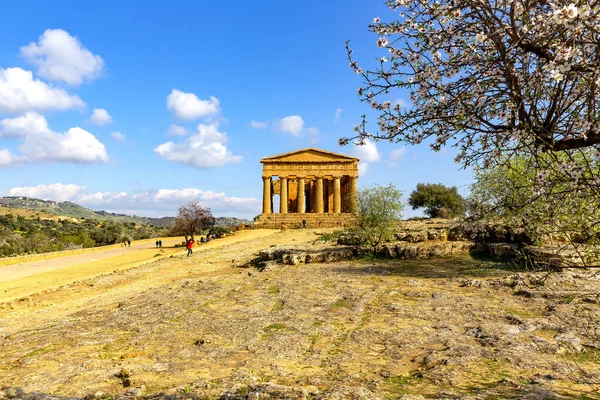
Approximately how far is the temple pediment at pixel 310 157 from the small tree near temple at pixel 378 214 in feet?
104

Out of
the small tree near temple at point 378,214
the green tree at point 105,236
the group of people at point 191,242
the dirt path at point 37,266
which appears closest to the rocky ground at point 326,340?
the small tree near temple at point 378,214

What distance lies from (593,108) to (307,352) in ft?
17.3

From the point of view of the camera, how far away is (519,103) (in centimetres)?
394

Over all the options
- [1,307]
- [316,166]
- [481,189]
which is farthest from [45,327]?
[316,166]

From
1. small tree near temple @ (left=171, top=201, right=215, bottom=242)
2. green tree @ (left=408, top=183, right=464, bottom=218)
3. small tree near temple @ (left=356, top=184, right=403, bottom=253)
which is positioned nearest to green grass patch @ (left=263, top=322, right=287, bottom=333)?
small tree near temple @ (left=356, top=184, right=403, bottom=253)

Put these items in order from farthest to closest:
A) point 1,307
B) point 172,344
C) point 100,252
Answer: point 100,252 → point 1,307 → point 172,344

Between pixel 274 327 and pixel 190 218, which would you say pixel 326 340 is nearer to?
pixel 274 327

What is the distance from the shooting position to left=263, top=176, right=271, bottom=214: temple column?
5234cm

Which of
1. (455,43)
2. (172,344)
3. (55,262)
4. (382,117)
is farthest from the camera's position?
(55,262)

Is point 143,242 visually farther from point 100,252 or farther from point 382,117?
point 382,117

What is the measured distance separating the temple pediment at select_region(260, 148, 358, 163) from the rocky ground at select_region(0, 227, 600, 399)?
39452 millimetres

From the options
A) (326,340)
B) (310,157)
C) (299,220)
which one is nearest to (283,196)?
(299,220)

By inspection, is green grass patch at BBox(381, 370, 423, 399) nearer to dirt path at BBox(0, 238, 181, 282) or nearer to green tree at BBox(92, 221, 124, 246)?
dirt path at BBox(0, 238, 181, 282)

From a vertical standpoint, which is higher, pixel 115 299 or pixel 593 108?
pixel 593 108
